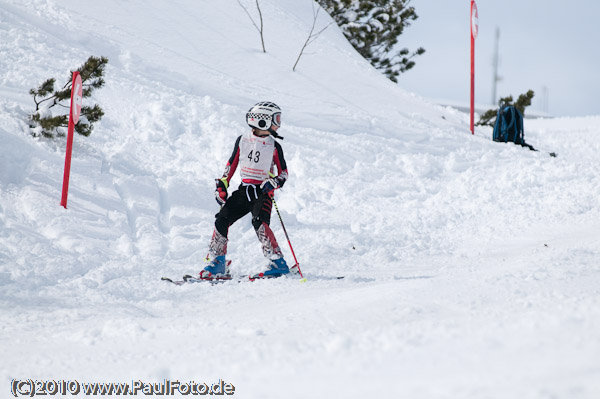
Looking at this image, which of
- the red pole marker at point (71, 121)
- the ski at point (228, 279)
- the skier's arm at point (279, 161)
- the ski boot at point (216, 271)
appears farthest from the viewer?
the red pole marker at point (71, 121)

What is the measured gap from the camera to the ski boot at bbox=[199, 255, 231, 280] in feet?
18.4

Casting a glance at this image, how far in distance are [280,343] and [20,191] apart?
15.7ft

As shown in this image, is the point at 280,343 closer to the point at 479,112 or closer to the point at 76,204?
the point at 76,204

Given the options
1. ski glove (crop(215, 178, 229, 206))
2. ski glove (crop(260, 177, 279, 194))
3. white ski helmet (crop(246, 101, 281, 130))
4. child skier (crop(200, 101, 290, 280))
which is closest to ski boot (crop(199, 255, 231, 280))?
child skier (crop(200, 101, 290, 280))

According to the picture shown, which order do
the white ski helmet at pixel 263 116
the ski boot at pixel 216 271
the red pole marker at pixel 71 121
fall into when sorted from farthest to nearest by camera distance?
the red pole marker at pixel 71 121, the white ski helmet at pixel 263 116, the ski boot at pixel 216 271

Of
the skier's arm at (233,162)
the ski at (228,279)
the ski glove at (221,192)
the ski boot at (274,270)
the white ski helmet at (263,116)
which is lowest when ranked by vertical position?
the ski at (228,279)

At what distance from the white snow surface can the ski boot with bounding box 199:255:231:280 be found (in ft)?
0.95

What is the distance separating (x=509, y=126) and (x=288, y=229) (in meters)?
6.81

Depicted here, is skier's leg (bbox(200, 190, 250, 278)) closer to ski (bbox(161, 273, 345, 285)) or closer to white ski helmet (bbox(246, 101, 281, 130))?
ski (bbox(161, 273, 345, 285))

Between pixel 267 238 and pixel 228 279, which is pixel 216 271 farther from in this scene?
pixel 267 238

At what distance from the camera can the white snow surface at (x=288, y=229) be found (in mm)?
2775

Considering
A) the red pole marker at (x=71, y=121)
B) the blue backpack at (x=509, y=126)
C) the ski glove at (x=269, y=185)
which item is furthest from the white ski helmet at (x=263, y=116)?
the blue backpack at (x=509, y=126)

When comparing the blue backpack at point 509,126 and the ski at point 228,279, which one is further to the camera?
the blue backpack at point 509,126

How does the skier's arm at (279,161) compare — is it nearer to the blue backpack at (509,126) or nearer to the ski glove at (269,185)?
the ski glove at (269,185)
